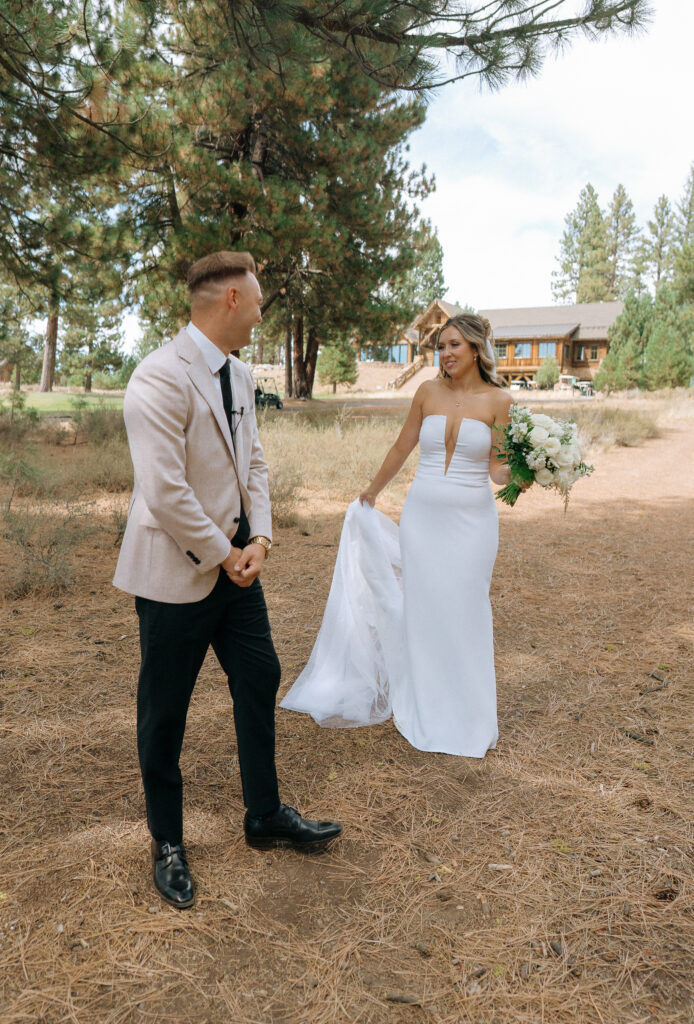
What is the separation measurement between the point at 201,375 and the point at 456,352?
1.79 meters

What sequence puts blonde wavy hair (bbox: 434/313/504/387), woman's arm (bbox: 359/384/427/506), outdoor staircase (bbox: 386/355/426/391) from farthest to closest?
outdoor staircase (bbox: 386/355/426/391), woman's arm (bbox: 359/384/427/506), blonde wavy hair (bbox: 434/313/504/387)

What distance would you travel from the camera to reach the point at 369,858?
113 inches

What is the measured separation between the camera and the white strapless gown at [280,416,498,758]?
12.6 feet

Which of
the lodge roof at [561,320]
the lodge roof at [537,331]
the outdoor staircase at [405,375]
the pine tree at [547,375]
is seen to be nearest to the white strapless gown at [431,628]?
the pine tree at [547,375]

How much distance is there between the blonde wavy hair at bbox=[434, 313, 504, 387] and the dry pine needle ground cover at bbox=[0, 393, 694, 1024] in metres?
1.03

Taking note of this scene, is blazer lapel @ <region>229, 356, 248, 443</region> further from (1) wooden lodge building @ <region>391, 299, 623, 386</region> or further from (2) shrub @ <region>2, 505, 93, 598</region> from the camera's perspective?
(1) wooden lodge building @ <region>391, 299, 623, 386</region>

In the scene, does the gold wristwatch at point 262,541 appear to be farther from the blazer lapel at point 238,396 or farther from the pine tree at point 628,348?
the pine tree at point 628,348

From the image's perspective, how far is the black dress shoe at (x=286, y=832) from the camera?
286 centimetres

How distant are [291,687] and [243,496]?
2085 millimetres

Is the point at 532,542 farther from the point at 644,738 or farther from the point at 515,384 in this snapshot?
the point at 515,384

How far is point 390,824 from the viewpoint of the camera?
3.10 m

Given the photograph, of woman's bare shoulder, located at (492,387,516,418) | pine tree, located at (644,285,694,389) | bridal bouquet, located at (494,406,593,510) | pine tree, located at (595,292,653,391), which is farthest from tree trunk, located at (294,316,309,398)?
bridal bouquet, located at (494,406,593,510)

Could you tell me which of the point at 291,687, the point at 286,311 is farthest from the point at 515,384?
the point at 291,687

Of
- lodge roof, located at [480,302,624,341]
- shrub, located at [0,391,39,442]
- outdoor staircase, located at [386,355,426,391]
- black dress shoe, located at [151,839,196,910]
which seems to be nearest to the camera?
black dress shoe, located at [151,839,196,910]
